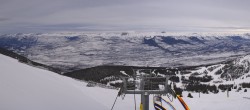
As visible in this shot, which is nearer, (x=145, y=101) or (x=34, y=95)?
(x=145, y=101)

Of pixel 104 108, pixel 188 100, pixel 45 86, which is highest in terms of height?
pixel 45 86

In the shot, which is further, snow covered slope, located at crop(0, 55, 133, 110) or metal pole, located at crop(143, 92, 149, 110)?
snow covered slope, located at crop(0, 55, 133, 110)

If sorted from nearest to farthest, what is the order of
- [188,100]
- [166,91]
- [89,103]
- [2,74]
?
[166,91], [2,74], [89,103], [188,100]

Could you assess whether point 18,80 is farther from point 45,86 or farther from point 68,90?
point 68,90

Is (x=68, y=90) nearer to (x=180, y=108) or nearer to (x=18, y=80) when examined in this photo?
(x=18, y=80)

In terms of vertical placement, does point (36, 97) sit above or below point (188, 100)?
above

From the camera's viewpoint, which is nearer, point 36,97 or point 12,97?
point 12,97

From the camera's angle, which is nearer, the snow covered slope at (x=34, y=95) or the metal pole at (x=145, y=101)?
the metal pole at (x=145, y=101)

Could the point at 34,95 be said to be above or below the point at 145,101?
below

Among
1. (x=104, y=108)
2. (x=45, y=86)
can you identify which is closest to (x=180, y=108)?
(x=104, y=108)

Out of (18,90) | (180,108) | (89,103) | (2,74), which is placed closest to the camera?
(18,90)
